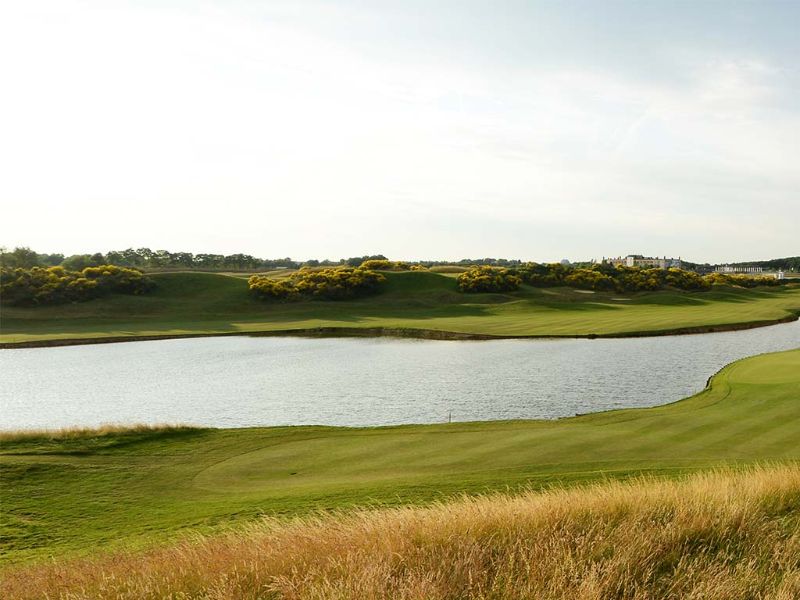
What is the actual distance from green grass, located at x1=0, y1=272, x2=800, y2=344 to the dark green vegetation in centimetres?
222

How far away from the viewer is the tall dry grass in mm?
Answer: 5828

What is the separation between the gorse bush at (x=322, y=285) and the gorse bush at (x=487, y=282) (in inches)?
525

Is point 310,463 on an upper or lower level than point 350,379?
upper

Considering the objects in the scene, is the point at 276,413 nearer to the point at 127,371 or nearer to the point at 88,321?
the point at 127,371

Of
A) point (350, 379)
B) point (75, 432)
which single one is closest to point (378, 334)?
point (350, 379)

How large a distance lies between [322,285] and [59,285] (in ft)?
109

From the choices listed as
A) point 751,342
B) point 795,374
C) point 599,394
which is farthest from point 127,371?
point 751,342

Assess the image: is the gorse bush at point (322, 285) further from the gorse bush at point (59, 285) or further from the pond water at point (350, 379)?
the pond water at point (350, 379)

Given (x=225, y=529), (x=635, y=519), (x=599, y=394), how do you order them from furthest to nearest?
(x=599, y=394) → (x=225, y=529) → (x=635, y=519)

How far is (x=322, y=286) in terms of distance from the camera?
88188mm

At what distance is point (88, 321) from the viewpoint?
228ft

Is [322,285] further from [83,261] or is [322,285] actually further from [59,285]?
[83,261]

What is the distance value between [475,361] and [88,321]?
161 feet

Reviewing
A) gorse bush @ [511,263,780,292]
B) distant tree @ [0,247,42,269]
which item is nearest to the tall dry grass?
gorse bush @ [511,263,780,292]
